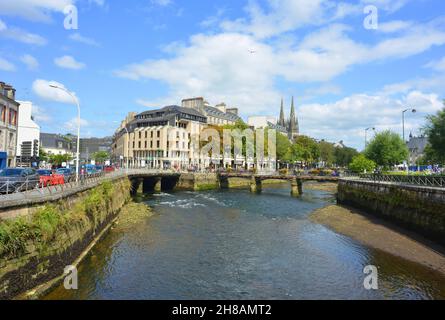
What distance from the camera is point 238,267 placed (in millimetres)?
21547

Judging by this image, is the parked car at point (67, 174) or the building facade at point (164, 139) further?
the building facade at point (164, 139)

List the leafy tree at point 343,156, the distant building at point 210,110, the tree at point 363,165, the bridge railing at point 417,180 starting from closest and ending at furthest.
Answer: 1. the bridge railing at point 417,180
2. the tree at point 363,165
3. the distant building at point 210,110
4. the leafy tree at point 343,156

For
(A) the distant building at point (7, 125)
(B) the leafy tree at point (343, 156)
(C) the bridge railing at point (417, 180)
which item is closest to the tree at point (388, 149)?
(C) the bridge railing at point (417, 180)

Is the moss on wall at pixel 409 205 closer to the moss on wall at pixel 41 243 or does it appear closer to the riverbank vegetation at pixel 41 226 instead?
the moss on wall at pixel 41 243

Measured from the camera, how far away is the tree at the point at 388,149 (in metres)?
64.3

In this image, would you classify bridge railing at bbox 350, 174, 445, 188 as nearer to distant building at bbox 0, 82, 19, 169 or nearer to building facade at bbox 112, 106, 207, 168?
distant building at bbox 0, 82, 19, 169

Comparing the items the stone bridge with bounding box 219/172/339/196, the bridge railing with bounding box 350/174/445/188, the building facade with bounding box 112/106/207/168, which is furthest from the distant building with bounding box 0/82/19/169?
the building facade with bounding box 112/106/207/168

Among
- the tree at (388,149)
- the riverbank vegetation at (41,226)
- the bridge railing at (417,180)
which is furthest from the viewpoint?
the tree at (388,149)

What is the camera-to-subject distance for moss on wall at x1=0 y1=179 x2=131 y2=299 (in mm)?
14355

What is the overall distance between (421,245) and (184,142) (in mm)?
88327

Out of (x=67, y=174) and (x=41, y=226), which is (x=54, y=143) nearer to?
(x=67, y=174)

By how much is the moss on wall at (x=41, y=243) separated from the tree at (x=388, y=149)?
58.2m

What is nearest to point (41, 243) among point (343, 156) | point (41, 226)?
point (41, 226)
